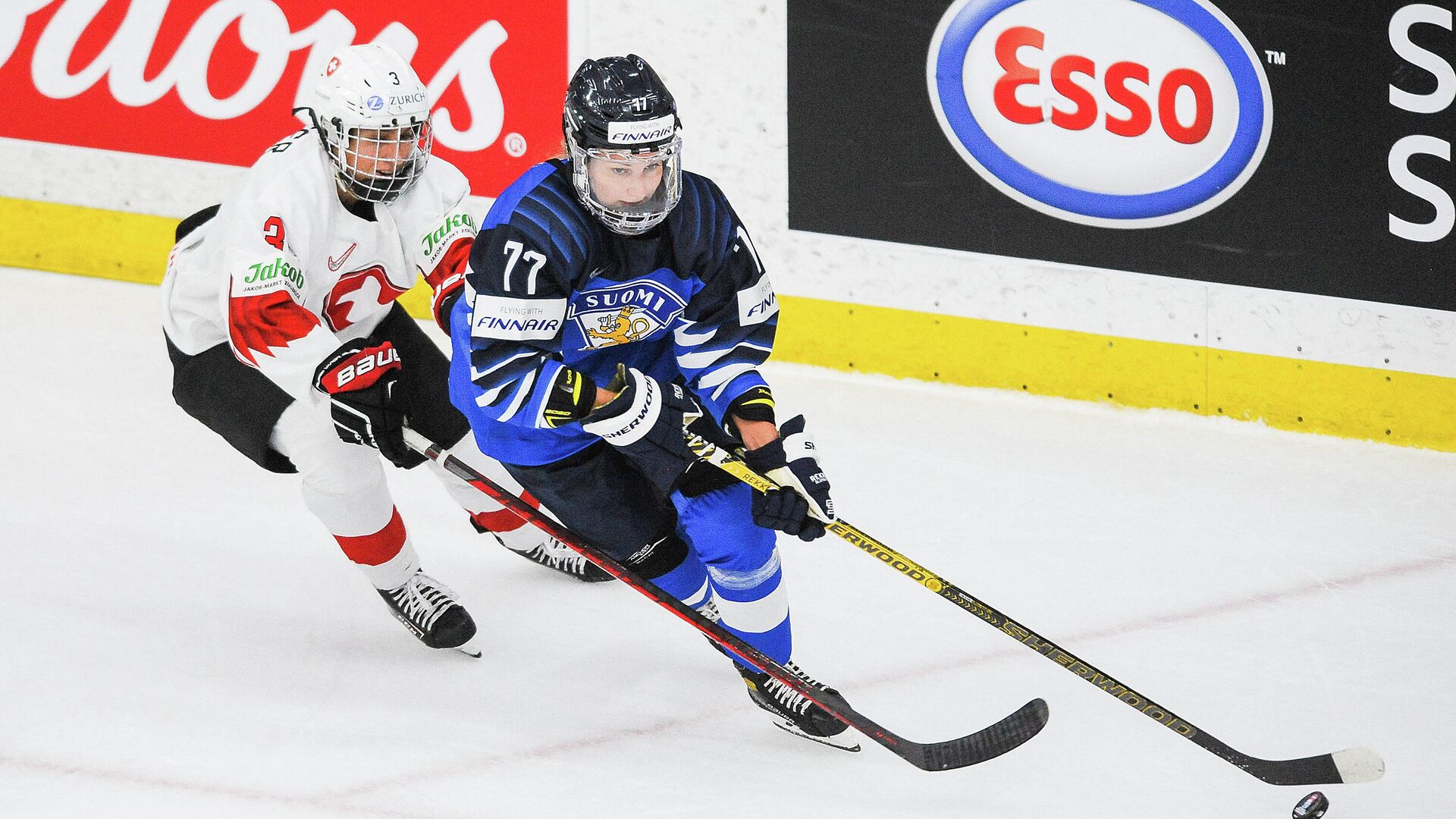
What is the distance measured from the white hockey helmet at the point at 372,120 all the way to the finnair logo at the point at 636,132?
1.96 ft

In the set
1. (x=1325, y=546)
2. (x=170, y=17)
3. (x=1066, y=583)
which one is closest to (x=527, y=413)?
(x=1066, y=583)

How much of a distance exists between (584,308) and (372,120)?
0.56 meters

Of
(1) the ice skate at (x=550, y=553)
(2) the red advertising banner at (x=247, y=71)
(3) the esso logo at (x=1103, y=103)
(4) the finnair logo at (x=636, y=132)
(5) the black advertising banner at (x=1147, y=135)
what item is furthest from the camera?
(2) the red advertising banner at (x=247, y=71)

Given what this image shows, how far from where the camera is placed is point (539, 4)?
482 centimetres

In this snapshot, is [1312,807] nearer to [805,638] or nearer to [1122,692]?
[1122,692]

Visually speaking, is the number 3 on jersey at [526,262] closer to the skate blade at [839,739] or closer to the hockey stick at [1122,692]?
the hockey stick at [1122,692]

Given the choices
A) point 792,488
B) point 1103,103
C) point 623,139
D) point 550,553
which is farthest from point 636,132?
point 1103,103

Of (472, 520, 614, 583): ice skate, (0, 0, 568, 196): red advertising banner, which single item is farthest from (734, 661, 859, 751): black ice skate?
(0, 0, 568, 196): red advertising banner

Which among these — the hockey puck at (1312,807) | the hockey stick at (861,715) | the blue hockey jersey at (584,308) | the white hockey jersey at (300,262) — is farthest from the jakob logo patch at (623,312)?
the hockey puck at (1312,807)

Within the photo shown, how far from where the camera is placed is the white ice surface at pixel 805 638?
9.21 ft

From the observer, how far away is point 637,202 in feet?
8.48

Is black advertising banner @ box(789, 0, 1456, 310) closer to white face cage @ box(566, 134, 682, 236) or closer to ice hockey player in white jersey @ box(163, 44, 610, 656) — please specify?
ice hockey player in white jersey @ box(163, 44, 610, 656)

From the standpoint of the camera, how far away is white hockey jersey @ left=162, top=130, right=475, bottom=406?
2934 mm

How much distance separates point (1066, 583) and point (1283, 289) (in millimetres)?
1110
